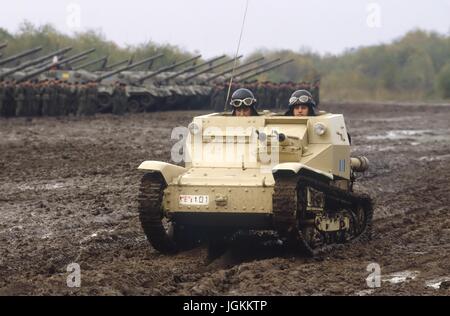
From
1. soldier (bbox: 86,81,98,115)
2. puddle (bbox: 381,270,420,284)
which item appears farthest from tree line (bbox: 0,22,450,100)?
puddle (bbox: 381,270,420,284)

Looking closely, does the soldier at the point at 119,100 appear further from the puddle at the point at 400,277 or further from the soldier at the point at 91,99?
the puddle at the point at 400,277

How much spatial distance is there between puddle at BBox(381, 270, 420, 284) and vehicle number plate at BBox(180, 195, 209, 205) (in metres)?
2.16

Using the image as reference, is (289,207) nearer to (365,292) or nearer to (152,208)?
(152,208)

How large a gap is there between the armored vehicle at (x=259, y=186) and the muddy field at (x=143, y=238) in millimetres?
303

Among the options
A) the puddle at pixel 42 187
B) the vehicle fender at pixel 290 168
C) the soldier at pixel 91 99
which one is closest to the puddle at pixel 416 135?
the soldier at pixel 91 99

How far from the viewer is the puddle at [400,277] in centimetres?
909

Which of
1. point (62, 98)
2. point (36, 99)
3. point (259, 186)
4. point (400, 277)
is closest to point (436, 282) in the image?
point (400, 277)

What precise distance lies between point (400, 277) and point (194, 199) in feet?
7.95

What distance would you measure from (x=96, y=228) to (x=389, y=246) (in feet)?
11.2

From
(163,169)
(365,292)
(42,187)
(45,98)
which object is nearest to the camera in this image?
(365,292)

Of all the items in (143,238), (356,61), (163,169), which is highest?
(356,61)

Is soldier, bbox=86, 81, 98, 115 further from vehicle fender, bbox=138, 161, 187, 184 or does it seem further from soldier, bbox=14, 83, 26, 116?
vehicle fender, bbox=138, 161, 187, 184

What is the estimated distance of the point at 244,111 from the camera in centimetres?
1250

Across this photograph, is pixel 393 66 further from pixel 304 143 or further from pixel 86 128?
pixel 304 143
